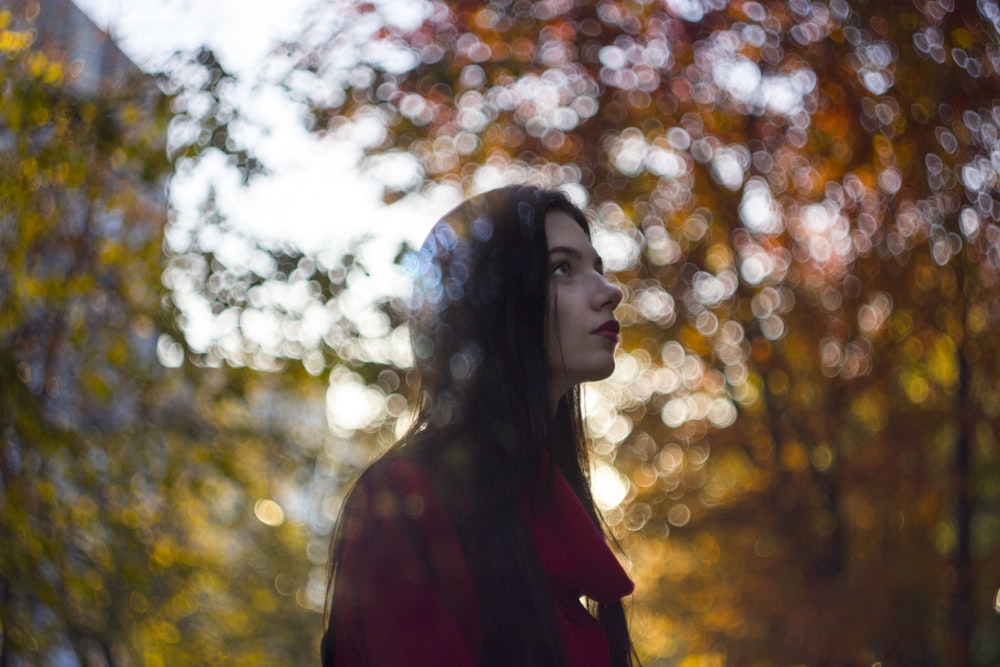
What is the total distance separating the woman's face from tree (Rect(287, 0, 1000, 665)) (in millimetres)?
1948

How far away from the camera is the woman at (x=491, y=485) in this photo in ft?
3.92

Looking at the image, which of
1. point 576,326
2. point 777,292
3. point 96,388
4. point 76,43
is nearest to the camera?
point 576,326

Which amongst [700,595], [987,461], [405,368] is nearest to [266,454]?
[405,368]

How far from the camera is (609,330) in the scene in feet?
4.91

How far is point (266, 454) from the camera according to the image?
4410 mm

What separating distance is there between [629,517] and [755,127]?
1.95m

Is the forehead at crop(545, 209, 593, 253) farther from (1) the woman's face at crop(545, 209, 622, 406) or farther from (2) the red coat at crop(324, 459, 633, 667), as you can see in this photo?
(2) the red coat at crop(324, 459, 633, 667)

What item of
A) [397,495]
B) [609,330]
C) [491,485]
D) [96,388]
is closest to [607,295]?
[609,330]

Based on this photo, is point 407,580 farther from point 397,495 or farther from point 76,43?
point 76,43

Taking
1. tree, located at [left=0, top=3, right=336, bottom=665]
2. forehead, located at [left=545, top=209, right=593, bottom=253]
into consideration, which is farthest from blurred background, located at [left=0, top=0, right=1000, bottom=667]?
forehead, located at [left=545, top=209, right=593, bottom=253]

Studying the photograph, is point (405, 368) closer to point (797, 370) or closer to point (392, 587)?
point (797, 370)

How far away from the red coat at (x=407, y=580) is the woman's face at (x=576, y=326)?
26cm

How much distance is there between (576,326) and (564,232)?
166 mm

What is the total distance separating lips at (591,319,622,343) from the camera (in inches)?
58.3
